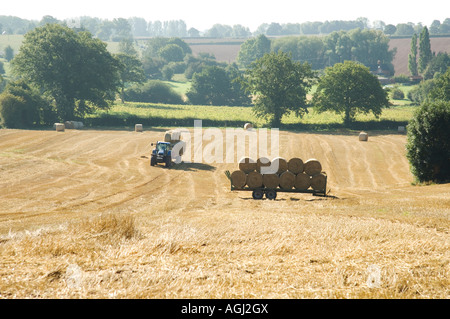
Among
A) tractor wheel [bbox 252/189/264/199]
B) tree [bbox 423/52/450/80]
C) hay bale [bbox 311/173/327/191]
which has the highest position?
tree [bbox 423/52/450/80]

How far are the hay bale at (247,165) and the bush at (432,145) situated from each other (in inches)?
524

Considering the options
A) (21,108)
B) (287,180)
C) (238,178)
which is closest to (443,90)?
(287,180)

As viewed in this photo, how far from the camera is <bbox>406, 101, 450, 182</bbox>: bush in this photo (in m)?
31.3

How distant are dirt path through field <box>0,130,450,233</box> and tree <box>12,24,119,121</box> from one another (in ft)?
53.4

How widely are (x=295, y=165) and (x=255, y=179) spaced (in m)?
2.51

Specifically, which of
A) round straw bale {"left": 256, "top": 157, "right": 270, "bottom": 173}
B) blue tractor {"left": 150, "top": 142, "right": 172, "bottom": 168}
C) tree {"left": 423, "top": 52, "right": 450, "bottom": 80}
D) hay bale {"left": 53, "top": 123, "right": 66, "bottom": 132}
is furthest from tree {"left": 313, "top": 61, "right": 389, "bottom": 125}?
tree {"left": 423, "top": 52, "right": 450, "bottom": 80}

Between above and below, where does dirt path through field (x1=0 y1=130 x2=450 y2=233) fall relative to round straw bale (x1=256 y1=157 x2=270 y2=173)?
below

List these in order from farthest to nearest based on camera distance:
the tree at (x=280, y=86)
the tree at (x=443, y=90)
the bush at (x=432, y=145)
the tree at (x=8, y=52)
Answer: the tree at (x=8, y=52), the tree at (x=280, y=86), the tree at (x=443, y=90), the bush at (x=432, y=145)

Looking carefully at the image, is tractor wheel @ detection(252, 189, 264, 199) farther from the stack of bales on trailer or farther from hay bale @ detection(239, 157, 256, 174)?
hay bale @ detection(239, 157, 256, 174)

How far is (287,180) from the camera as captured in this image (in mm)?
26328

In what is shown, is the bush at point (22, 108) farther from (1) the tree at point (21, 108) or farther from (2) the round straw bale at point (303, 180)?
(2) the round straw bale at point (303, 180)

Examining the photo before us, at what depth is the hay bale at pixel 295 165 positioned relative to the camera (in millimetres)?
26344

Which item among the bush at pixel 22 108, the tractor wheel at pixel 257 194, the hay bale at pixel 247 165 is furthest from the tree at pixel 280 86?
the tractor wheel at pixel 257 194
